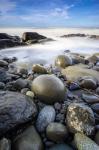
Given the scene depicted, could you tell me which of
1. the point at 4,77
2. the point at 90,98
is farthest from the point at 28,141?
the point at 4,77

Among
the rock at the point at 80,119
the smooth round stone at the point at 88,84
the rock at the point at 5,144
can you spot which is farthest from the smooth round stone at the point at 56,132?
the smooth round stone at the point at 88,84

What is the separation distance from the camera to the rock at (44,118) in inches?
109

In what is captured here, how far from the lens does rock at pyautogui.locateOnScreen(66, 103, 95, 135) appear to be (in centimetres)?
269

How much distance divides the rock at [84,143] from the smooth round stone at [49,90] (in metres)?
0.72

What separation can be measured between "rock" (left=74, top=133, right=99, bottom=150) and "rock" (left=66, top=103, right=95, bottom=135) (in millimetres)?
107

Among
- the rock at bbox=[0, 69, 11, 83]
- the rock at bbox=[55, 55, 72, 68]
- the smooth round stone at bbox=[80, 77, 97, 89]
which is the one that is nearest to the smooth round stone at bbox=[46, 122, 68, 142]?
the smooth round stone at bbox=[80, 77, 97, 89]

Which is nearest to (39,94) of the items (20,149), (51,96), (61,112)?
(51,96)

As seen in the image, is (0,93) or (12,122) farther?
(0,93)

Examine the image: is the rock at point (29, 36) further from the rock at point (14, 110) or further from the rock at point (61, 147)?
the rock at point (61, 147)

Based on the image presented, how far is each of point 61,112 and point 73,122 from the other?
0.32 metres

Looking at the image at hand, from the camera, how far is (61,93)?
324cm

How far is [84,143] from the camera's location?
247cm

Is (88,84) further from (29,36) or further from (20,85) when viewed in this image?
(29,36)

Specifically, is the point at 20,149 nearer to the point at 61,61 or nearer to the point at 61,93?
the point at 61,93
